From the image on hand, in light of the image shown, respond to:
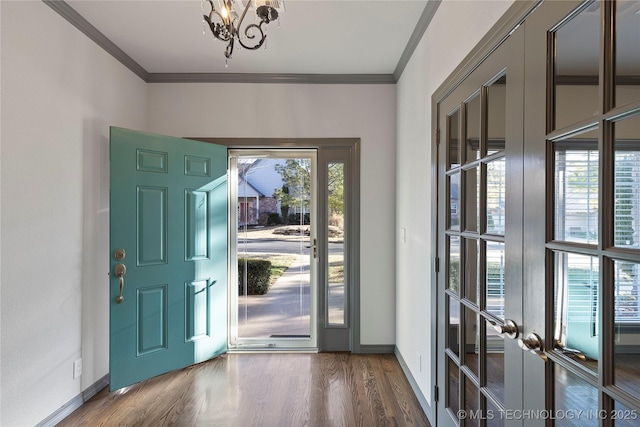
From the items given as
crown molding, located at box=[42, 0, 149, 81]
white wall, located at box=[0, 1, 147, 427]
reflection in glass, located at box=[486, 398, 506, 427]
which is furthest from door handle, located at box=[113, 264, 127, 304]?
reflection in glass, located at box=[486, 398, 506, 427]

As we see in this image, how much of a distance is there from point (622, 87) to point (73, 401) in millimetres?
3306

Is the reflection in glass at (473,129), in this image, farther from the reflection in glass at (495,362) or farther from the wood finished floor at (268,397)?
the wood finished floor at (268,397)

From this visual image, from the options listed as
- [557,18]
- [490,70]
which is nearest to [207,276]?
[490,70]

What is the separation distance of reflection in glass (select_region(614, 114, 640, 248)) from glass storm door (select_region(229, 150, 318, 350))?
107 inches

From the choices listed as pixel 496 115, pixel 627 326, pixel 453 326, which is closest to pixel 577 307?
pixel 627 326

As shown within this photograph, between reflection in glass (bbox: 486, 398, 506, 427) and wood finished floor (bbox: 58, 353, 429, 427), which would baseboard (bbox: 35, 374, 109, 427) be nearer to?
wood finished floor (bbox: 58, 353, 429, 427)

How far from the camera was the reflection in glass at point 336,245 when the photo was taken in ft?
11.0

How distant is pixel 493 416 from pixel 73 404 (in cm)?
266

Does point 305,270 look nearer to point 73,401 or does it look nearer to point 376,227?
point 376,227

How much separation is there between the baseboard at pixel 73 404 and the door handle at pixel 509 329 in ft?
8.72

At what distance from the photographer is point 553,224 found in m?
1.08

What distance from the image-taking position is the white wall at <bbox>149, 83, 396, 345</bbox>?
332 cm

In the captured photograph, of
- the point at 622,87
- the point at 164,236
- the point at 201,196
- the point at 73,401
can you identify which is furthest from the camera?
the point at 201,196

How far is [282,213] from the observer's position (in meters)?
3.46
